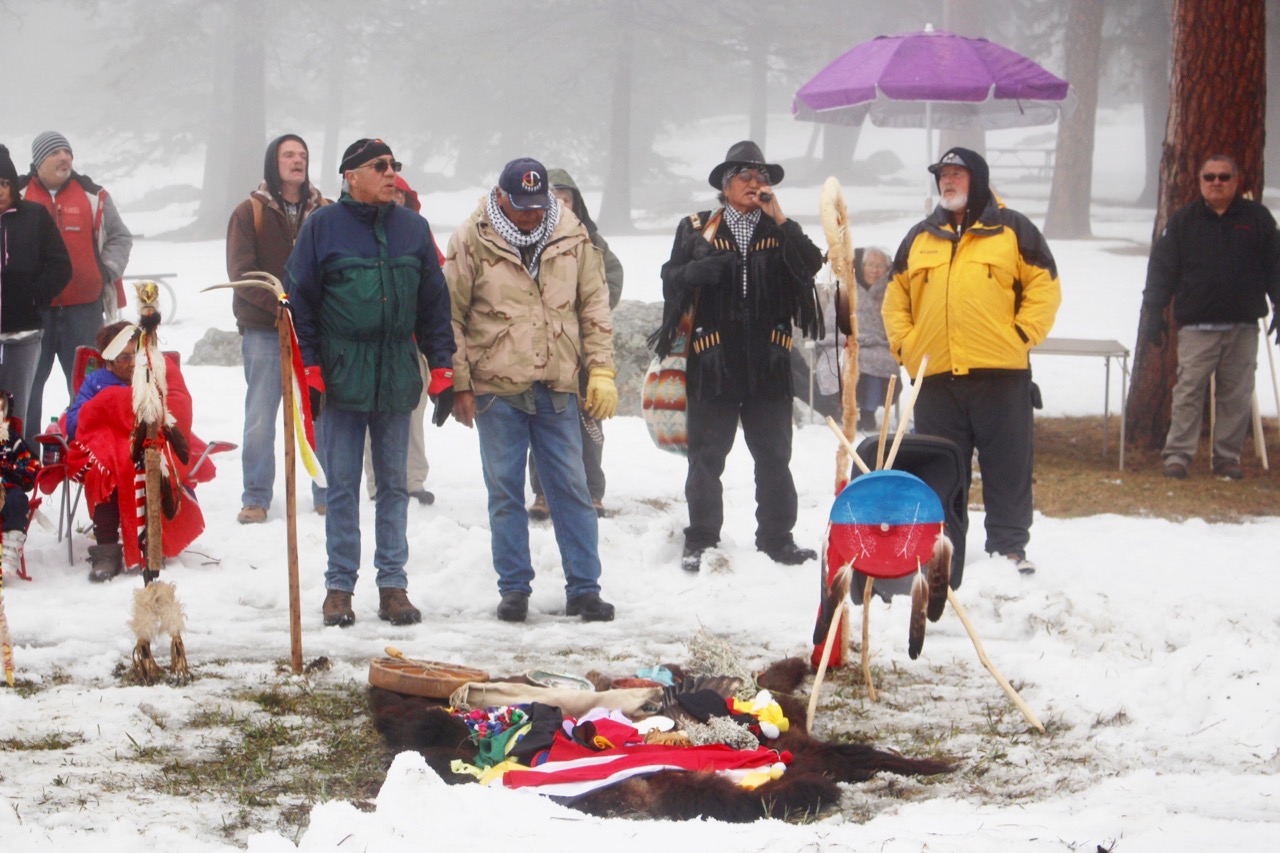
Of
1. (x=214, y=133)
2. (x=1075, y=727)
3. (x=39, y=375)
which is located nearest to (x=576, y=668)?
(x=1075, y=727)

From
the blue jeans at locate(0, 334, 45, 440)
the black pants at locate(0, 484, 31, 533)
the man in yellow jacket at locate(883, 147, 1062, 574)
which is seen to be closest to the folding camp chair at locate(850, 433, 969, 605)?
the man in yellow jacket at locate(883, 147, 1062, 574)

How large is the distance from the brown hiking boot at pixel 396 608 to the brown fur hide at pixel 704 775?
1.33m

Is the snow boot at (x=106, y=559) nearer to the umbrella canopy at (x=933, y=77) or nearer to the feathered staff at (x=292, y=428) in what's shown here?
the feathered staff at (x=292, y=428)

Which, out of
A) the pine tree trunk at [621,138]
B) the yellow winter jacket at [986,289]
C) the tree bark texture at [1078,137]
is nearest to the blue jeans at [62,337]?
the yellow winter jacket at [986,289]

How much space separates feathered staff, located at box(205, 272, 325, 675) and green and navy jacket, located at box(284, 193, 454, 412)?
0.30 metres

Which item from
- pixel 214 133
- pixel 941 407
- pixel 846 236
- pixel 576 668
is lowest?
pixel 576 668

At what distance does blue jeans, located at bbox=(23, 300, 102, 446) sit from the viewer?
27.9ft

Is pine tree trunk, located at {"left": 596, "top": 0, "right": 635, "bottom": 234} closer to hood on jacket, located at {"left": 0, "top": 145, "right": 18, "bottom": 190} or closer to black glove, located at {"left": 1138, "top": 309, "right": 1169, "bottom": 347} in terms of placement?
black glove, located at {"left": 1138, "top": 309, "right": 1169, "bottom": 347}

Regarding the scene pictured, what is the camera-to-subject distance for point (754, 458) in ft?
24.7

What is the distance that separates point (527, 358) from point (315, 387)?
99cm

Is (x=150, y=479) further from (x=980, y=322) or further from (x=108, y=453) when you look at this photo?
(x=980, y=322)

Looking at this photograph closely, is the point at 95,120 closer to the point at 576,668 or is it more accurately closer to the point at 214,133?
the point at 214,133

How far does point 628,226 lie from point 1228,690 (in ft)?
100

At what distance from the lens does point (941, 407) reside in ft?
23.9
